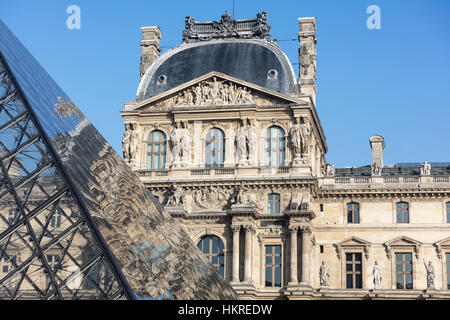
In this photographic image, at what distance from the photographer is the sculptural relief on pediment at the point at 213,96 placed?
5122cm

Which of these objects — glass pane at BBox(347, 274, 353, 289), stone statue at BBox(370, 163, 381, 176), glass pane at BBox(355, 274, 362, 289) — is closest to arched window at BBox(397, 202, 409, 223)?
stone statue at BBox(370, 163, 381, 176)

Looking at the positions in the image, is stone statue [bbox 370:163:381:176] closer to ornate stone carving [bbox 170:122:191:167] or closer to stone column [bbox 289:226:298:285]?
stone column [bbox 289:226:298:285]

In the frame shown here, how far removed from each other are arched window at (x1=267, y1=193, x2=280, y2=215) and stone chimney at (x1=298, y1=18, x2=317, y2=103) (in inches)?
266

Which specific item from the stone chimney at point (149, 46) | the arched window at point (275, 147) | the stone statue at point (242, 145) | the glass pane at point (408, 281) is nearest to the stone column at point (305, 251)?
the arched window at point (275, 147)

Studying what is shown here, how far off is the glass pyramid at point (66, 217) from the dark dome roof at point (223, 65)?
103ft

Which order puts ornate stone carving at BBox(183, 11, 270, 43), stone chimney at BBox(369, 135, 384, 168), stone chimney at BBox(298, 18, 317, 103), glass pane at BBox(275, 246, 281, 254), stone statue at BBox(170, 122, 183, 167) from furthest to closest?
stone chimney at BBox(369, 135, 384, 168) < ornate stone carving at BBox(183, 11, 270, 43) < stone chimney at BBox(298, 18, 317, 103) < stone statue at BBox(170, 122, 183, 167) < glass pane at BBox(275, 246, 281, 254)

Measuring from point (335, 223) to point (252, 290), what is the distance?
306 inches

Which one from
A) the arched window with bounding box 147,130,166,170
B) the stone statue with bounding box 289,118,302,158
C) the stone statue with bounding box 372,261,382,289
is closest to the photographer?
the stone statue with bounding box 289,118,302,158

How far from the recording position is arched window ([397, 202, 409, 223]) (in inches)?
2048

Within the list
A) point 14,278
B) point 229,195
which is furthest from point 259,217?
point 14,278

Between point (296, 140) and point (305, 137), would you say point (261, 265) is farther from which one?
point (305, 137)

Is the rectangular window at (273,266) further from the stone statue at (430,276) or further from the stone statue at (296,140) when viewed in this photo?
the stone statue at (430,276)

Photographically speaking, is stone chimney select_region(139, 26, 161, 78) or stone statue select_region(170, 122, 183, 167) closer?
stone statue select_region(170, 122, 183, 167)
